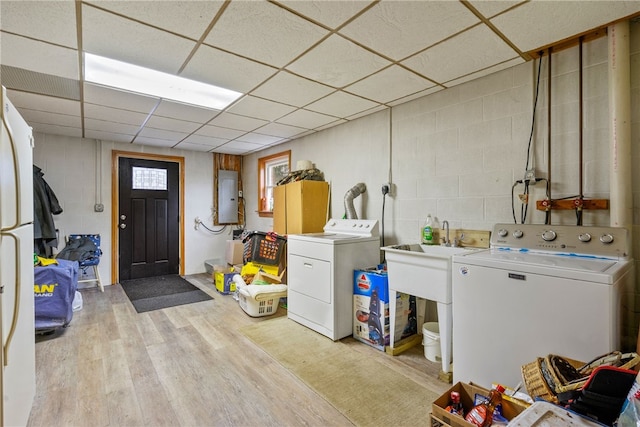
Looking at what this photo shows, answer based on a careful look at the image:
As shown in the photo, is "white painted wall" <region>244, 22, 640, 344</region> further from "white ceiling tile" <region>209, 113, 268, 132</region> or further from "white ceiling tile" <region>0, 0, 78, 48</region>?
"white ceiling tile" <region>0, 0, 78, 48</region>

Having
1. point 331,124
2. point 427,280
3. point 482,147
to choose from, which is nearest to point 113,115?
point 331,124

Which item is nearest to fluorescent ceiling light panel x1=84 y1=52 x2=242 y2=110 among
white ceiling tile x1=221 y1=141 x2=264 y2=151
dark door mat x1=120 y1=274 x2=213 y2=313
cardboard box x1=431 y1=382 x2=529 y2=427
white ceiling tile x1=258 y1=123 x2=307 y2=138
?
white ceiling tile x1=258 y1=123 x2=307 y2=138

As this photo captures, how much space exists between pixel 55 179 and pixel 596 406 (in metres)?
5.83

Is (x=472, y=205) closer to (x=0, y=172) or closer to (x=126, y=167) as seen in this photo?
(x=0, y=172)

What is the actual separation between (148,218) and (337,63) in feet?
14.0

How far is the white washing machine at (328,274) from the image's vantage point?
2760mm

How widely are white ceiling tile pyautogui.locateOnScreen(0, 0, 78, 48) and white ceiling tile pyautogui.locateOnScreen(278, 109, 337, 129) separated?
194 cm

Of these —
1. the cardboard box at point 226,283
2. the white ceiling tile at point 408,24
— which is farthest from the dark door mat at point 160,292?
the white ceiling tile at point 408,24

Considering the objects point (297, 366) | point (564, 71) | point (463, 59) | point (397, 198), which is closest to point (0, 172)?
point (297, 366)

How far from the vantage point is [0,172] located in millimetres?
1161

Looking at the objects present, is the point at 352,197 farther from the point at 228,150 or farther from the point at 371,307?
the point at 228,150

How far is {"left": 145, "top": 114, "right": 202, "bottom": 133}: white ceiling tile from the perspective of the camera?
11.7ft

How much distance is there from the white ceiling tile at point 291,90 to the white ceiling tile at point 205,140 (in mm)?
1960

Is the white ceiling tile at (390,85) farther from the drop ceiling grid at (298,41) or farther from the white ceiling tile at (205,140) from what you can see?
the white ceiling tile at (205,140)
